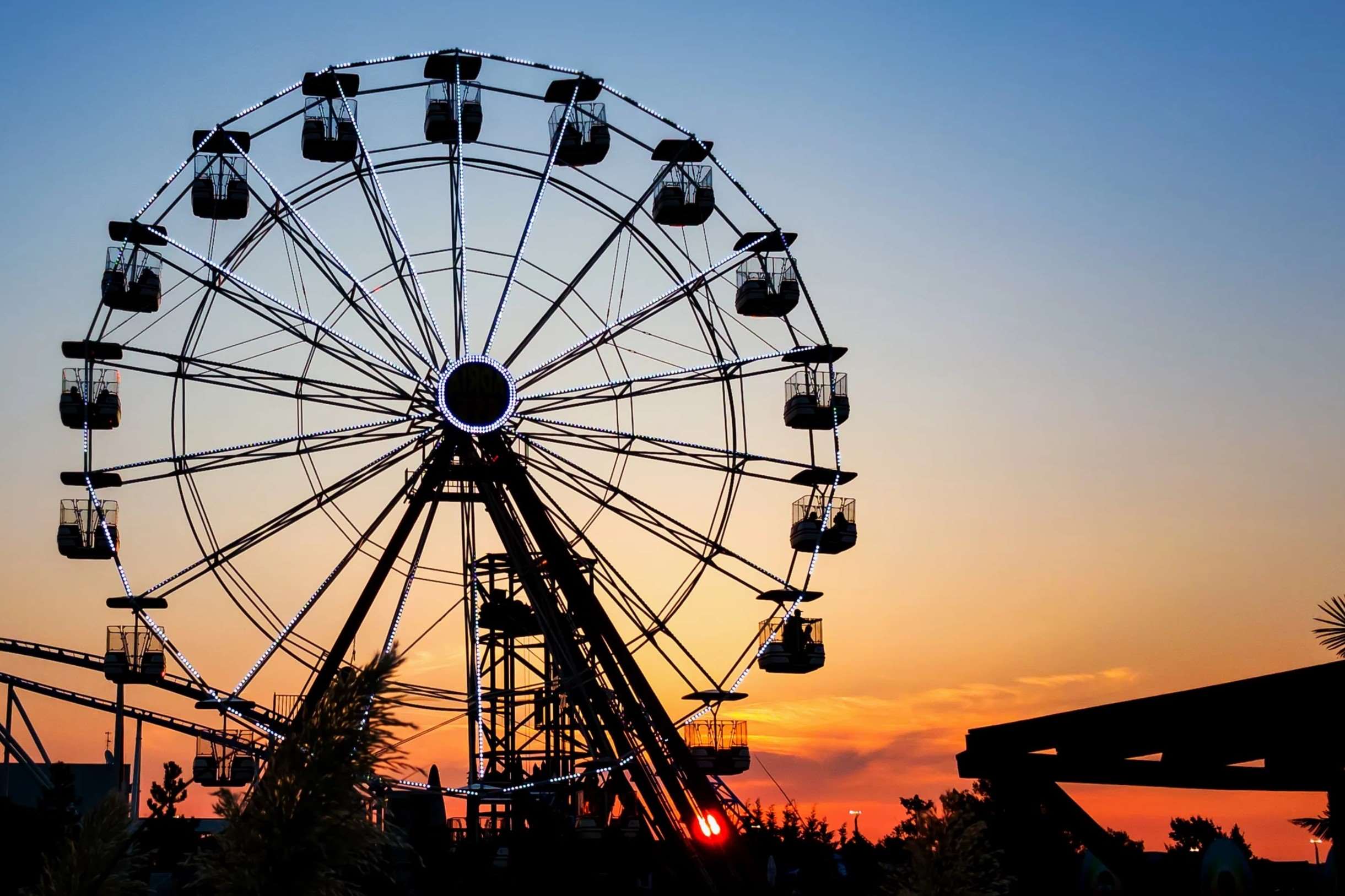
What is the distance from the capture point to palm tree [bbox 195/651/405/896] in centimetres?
366

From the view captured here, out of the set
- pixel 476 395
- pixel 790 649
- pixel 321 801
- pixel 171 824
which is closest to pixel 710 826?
pixel 790 649

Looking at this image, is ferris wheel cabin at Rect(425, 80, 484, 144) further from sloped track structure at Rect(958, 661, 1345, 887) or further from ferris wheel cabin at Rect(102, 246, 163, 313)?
sloped track structure at Rect(958, 661, 1345, 887)

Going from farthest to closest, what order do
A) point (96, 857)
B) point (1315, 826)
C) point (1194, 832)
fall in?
point (1194, 832)
point (1315, 826)
point (96, 857)

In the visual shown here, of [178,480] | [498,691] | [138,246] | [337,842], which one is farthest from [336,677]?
[498,691]

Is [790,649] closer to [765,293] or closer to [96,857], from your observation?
[765,293]

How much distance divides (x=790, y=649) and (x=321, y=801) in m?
32.2

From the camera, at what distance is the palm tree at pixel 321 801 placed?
366 centimetres

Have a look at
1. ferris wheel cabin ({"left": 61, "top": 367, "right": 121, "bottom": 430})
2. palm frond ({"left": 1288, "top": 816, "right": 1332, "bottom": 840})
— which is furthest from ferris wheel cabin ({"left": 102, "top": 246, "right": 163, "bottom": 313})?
palm frond ({"left": 1288, "top": 816, "right": 1332, "bottom": 840})

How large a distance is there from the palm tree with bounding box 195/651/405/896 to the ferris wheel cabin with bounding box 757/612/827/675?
31.8 metres

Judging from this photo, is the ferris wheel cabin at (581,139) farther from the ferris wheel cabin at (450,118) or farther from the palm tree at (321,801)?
the palm tree at (321,801)

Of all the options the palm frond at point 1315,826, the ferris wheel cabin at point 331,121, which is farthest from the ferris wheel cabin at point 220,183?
the palm frond at point 1315,826

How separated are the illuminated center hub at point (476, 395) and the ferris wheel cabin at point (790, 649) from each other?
820cm

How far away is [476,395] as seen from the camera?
3056 cm

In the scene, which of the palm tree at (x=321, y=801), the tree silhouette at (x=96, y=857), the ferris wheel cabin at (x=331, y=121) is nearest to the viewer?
the palm tree at (x=321, y=801)
